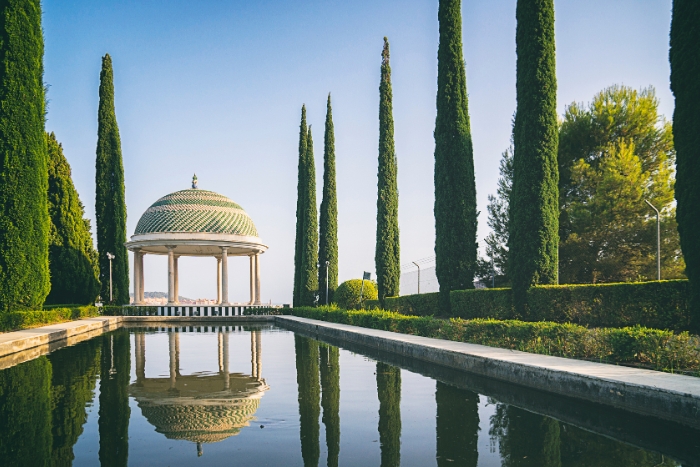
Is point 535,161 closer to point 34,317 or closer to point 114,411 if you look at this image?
point 114,411

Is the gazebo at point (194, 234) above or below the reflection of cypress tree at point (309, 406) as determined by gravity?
above

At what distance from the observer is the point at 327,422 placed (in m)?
6.23

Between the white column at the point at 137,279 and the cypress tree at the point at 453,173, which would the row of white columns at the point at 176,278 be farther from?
the cypress tree at the point at 453,173

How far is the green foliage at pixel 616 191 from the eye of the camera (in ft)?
73.0

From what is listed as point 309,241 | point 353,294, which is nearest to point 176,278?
point 309,241

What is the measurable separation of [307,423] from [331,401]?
1.40 m

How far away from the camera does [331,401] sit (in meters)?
7.52

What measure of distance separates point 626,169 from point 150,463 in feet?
72.8

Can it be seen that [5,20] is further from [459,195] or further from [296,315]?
[296,315]

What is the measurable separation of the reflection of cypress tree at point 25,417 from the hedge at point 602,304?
10861mm

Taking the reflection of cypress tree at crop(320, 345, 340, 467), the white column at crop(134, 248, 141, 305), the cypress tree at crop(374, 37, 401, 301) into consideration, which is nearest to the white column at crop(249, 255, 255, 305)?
the white column at crop(134, 248, 141, 305)

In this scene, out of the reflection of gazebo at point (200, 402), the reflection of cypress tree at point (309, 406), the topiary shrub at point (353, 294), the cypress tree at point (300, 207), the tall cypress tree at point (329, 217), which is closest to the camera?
the reflection of cypress tree at point (309, 406)

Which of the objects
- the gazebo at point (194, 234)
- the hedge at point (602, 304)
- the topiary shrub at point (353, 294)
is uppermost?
the gazebo at point (194, 234)

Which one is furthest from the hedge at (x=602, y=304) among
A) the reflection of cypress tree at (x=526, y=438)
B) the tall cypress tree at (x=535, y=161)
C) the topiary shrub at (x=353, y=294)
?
the topiary shrub at (x=353, y=294)
